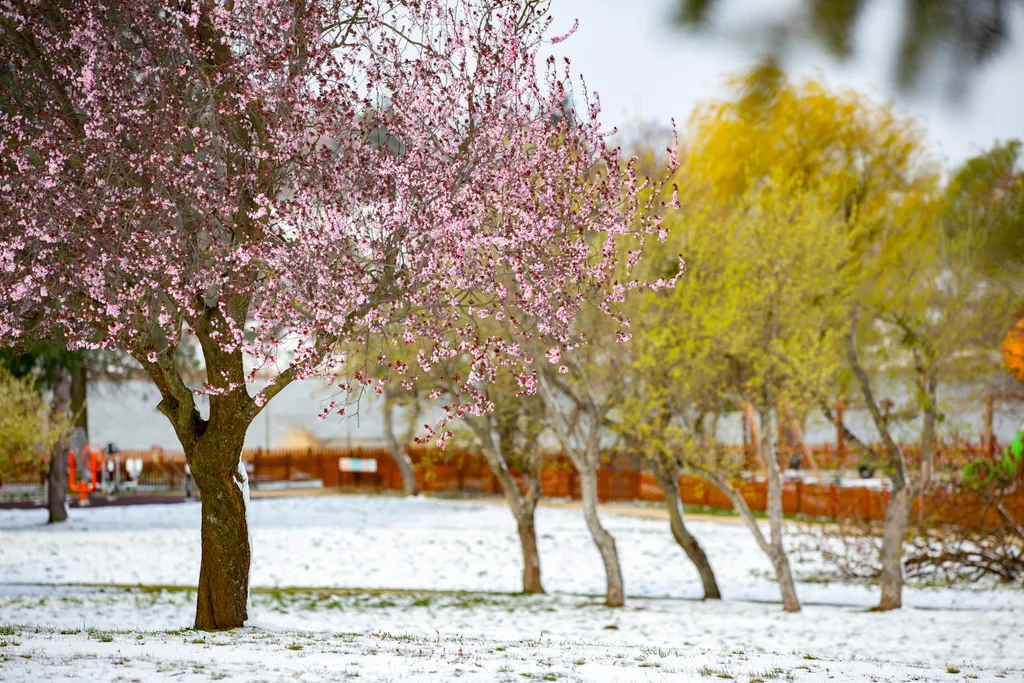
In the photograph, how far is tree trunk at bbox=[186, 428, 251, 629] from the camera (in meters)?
11.1

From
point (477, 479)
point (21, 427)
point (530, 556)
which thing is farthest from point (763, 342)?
point (477, 479)

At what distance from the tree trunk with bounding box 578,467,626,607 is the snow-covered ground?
0.36 m

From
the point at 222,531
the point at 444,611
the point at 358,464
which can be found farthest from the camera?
the point at 358,464

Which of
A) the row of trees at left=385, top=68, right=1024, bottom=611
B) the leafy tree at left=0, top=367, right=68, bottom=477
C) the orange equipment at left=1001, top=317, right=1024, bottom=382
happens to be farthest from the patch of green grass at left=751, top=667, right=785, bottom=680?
the leafy tree at left=0, top=367, right=68, bottom=477

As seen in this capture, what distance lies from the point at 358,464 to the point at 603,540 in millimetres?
25055

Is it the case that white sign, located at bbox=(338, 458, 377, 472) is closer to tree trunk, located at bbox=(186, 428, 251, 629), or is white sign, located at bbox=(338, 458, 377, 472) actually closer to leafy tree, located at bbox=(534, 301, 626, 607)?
leafy tree, located at bbox=(534, 301, 626, 607)

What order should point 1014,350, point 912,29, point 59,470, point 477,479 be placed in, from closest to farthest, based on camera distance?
A: point 912,29 → point 1014,350 → point 59,470 → point 477,479

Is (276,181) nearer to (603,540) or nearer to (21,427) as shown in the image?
(603,540)

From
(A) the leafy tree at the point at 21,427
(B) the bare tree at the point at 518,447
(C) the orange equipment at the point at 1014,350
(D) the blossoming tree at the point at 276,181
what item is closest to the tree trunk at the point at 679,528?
(B) the bare tree at the point at 518,447

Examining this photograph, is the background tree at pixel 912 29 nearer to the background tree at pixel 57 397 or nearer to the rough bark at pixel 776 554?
the rough bark at pixel 776 554

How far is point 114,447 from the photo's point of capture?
38.8m

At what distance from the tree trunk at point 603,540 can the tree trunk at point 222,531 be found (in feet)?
23.5

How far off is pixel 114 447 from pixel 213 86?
31610mm

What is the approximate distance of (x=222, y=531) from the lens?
37.2 feet
